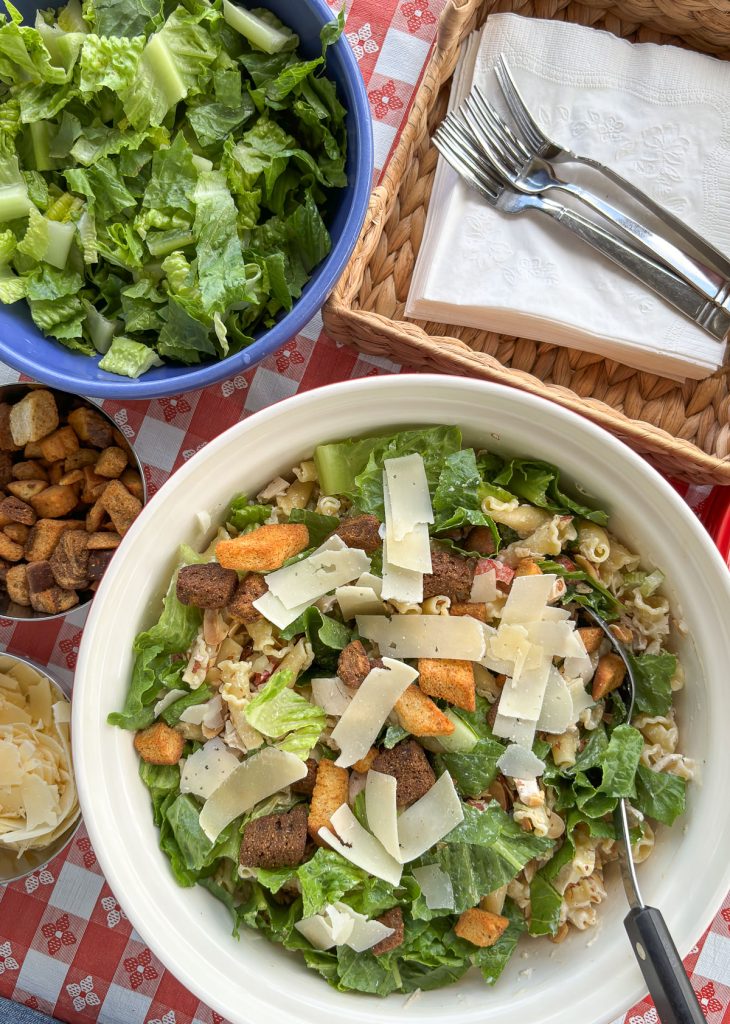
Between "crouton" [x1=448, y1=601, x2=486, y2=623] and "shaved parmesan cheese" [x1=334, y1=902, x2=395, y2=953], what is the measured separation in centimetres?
56

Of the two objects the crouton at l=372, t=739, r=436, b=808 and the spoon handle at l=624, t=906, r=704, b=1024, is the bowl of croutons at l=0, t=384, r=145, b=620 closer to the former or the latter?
the crouton at l=372, t=739, r=436, b=808

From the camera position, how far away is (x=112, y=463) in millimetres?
1810

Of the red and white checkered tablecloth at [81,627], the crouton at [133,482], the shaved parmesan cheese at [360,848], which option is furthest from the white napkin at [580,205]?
the shaved parmesan cheese at [360,848]

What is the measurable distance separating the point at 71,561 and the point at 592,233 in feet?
4.16

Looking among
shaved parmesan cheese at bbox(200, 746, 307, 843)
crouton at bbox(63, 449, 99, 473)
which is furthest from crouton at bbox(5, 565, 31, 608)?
shaved parmesan cheese at bbox(200, 746, 307, 843)

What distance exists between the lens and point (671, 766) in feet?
→ 5.23

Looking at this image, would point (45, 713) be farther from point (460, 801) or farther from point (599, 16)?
point (599, 16)

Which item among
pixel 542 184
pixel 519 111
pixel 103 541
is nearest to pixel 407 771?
pixel 103 541

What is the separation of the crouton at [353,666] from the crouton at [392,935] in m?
0.43

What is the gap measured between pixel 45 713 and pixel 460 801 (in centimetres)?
94

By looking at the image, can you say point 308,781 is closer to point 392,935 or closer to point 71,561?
point 392,935

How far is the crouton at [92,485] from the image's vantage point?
1849mm

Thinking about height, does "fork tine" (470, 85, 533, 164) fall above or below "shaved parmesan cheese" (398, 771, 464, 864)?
above

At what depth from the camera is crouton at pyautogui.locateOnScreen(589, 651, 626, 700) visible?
63.4 inches
